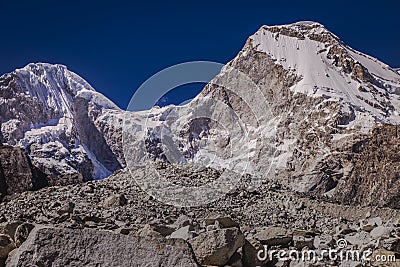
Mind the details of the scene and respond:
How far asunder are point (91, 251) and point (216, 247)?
191 centimetres

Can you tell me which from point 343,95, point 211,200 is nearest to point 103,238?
point 211,200

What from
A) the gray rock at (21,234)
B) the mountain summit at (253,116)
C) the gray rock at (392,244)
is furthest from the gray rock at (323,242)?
the mountain summit at (253,116)

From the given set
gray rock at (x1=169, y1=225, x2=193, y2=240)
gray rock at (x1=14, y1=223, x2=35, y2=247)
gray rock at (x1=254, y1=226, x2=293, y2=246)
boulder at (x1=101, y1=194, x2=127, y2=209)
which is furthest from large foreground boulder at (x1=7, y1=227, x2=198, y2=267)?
boulder at (x1=101, y1=194, x2=127, y2=209)

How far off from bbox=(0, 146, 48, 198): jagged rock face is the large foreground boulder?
103 feet

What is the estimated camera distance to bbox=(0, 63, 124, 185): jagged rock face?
143m

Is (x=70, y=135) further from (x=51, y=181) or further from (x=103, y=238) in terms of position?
(x=103, y=238)

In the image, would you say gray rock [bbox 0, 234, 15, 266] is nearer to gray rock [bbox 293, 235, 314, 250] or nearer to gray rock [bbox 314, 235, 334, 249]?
gray rock [bbox 293, 235, 314, 250]

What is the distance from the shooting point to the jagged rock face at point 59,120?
468 feet

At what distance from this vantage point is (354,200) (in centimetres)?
6156

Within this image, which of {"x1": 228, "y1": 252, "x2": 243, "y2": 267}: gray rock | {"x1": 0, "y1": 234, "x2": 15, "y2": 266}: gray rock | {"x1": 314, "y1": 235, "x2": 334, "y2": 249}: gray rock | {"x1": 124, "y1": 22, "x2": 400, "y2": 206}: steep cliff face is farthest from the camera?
{"x1": 124, "y1": 22, "x2": 400, "y2": 206}: steep cliff face

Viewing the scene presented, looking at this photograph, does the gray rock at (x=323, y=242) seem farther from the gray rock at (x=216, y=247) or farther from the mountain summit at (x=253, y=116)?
the mountain summit at (x=253, y=116)

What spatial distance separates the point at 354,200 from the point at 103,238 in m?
59.6

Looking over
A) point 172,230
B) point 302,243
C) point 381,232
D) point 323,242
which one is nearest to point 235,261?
point 302,243

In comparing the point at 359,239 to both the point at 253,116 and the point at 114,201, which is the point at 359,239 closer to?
the point at 114,201
